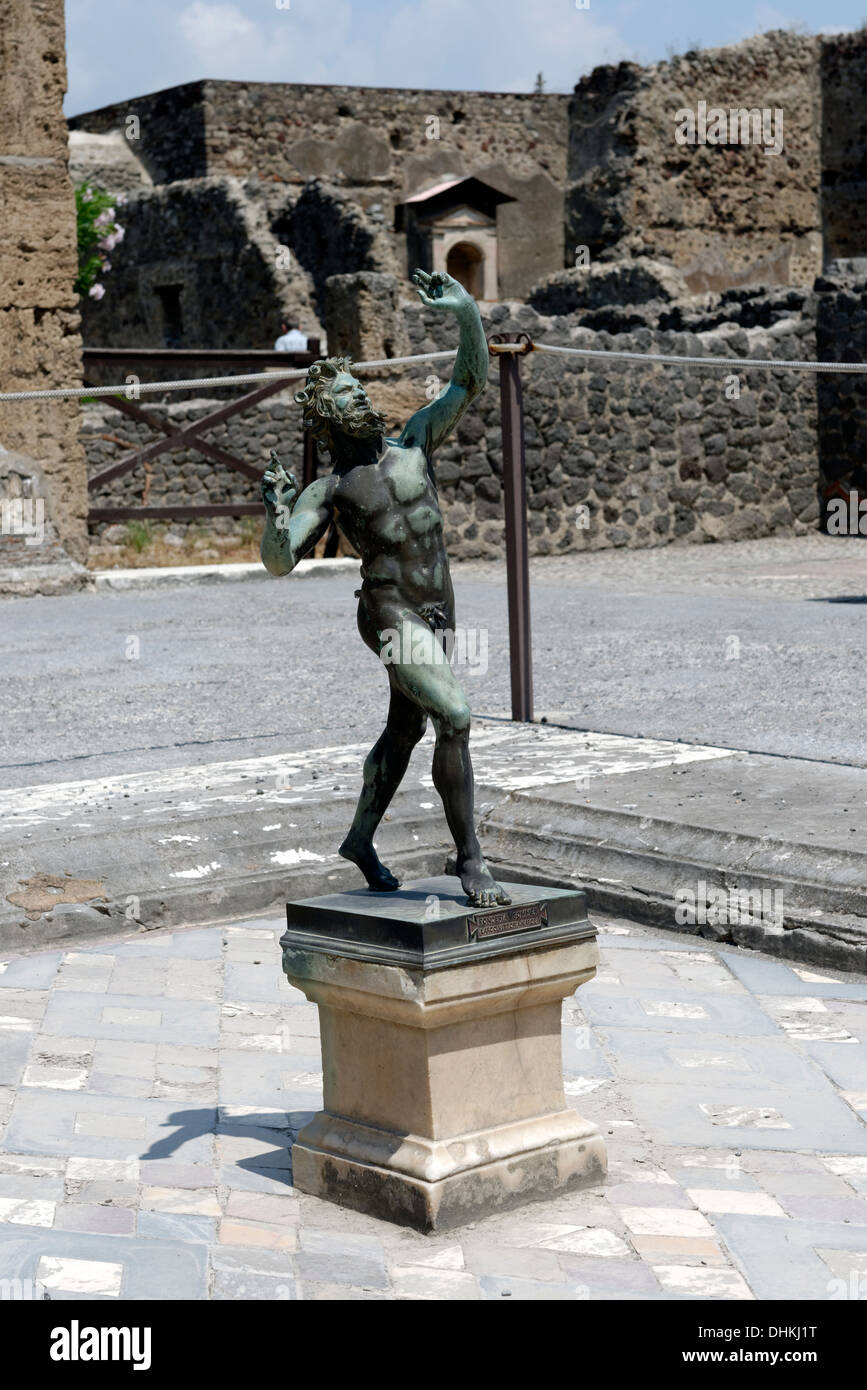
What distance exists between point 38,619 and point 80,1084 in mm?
7222

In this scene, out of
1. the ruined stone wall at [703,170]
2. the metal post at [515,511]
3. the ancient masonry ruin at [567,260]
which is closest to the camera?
the metal post at [515,511]

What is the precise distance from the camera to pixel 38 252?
11844 millimetres

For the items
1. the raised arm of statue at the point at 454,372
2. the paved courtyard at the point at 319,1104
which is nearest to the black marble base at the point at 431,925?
the paved courtyard at the point at 319,1104

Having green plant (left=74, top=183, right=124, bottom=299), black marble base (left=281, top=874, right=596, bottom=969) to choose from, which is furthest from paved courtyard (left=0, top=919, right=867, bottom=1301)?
green plant (left=74, top=183, right=124, bottom=299)

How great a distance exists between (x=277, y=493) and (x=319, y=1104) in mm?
1309

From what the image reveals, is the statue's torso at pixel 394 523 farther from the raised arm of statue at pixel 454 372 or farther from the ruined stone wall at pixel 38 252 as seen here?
the ruined stone wall at pixel 38 252

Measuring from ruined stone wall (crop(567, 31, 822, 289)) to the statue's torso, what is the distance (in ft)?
58.2

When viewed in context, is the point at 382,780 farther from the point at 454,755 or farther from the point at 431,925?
the point at 431,925

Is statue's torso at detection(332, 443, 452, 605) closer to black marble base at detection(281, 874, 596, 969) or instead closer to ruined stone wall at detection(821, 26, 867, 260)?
black marble base at detection(281, 874, 596, 969)

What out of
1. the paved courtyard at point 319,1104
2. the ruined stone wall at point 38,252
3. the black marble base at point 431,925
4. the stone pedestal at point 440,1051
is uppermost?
the ruined stone wall at point 38,252

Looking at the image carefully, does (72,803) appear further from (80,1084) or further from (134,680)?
(134,680)

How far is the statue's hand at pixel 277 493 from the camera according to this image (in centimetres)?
308

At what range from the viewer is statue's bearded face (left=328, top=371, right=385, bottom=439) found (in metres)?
3.17

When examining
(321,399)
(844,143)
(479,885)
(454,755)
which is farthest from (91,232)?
(479,885)
